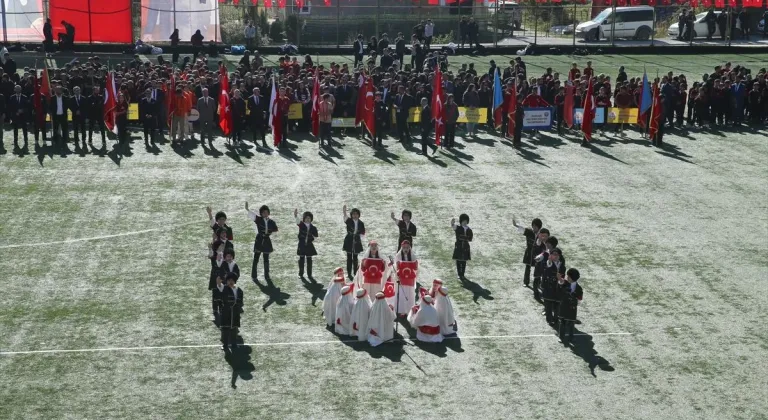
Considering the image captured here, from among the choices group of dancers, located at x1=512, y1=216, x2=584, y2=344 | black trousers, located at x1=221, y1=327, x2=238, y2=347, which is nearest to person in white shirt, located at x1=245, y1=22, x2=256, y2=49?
group of dancers, located at x1=512, y1=216, x2=584, y2=344

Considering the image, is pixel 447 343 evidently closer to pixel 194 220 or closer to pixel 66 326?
pixel 66 326

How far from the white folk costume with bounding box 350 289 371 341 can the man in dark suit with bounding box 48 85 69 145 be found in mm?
16617

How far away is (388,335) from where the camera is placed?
20203 millimetres

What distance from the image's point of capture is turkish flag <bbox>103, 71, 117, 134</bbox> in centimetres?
3372

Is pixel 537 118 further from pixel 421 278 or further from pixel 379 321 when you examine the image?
pixel 379 321

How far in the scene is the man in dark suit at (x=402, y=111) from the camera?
3500cm

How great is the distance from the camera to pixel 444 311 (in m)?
20.5

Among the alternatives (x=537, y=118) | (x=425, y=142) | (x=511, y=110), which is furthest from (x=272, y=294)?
(x=537, y=118)

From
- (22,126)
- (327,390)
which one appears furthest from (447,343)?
(22,126)

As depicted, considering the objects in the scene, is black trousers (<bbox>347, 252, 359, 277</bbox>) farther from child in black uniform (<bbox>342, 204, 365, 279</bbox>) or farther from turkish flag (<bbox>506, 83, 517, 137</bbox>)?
turkish flag (<bbox>506, 83, 517, 137</bbox>)

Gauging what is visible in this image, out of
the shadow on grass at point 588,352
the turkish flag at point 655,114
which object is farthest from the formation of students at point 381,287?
the turkish flag at point 655,114

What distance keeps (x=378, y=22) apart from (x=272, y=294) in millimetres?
33646

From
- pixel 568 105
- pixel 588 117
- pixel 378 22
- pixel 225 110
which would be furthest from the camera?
pixel 378 22

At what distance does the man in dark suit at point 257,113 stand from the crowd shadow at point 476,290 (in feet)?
42.1
